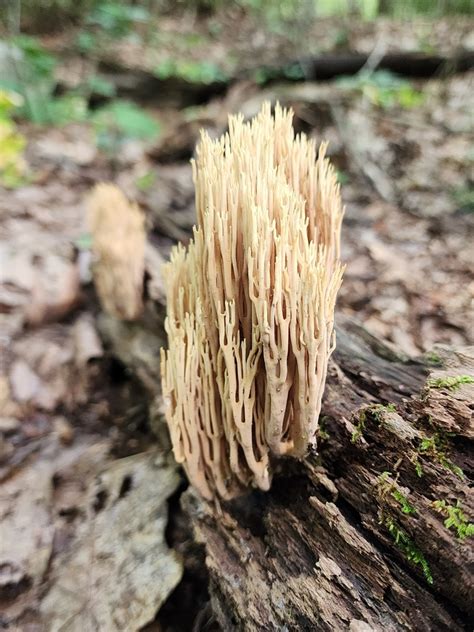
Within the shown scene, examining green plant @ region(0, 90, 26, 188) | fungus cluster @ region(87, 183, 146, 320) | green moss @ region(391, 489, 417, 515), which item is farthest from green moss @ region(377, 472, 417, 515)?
green plant @ region(0, 90, 26, 188)

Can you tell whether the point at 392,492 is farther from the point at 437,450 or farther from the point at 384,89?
the point at 384,89

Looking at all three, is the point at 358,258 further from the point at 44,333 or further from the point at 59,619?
the point at 59,619

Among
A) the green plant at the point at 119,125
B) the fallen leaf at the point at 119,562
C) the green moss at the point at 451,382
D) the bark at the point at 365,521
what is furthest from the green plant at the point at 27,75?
the green moss at the point at 451,382

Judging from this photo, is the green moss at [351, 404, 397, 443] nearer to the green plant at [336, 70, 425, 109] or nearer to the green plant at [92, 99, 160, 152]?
the green plant at [92, 99, 160, 152]

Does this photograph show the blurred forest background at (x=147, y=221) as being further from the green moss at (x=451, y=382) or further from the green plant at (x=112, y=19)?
the green moss at (x=451, y=382)

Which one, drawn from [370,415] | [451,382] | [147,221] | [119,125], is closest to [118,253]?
[147,221]

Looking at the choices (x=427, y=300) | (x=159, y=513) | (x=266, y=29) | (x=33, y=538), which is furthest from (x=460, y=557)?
(x=266, y=29)
